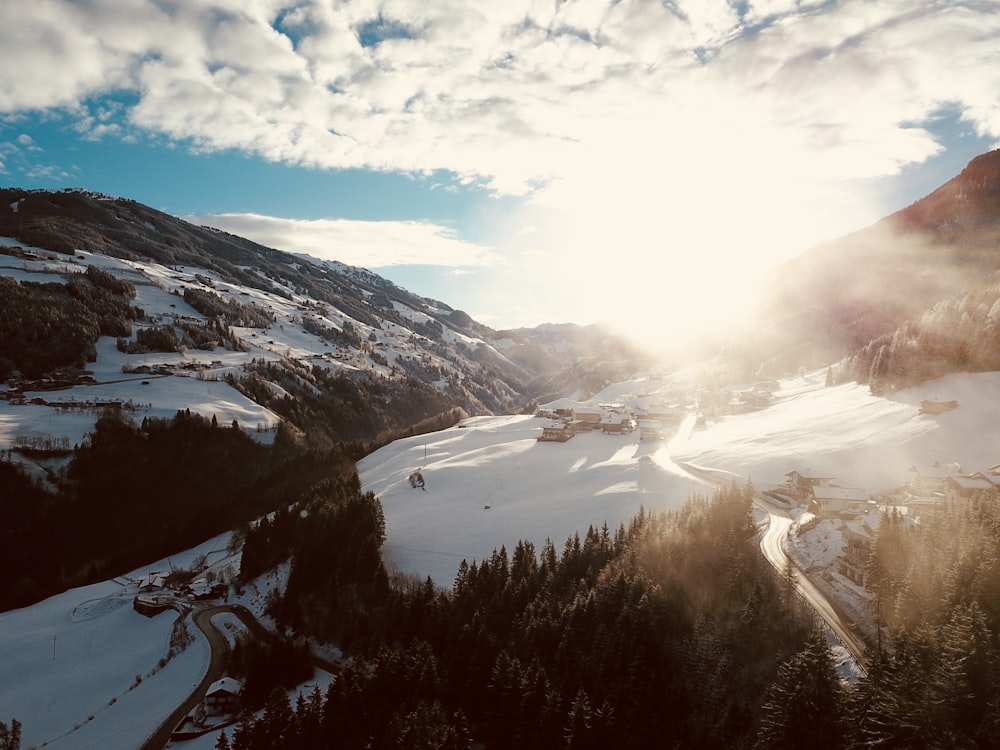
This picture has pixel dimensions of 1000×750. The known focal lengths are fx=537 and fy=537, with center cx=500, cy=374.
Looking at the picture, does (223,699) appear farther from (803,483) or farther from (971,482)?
(971,482)

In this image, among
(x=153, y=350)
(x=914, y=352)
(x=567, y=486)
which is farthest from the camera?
(x=153, y=350)

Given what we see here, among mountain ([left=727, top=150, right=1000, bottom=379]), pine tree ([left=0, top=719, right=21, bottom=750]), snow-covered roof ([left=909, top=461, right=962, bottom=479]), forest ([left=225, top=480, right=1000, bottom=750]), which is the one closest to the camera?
forest ([left=225, top=480, right=1000, bottom=750])

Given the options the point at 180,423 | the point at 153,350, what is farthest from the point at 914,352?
the point at 153,350

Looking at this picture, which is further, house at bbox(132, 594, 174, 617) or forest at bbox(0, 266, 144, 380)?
forest at bbox(0, 266, 144, 380)

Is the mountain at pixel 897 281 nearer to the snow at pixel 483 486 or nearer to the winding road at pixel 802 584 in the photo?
the snow at pixel 483 486

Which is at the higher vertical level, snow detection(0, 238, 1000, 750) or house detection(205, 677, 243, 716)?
snow detection(0, 238, 1000, 750)

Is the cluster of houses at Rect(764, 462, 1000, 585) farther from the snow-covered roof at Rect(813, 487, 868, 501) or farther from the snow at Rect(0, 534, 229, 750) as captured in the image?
the snow at Rect(0, 534, 229, 750)

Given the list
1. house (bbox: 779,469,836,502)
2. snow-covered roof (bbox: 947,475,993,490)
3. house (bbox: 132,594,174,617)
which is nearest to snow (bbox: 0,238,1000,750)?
house (bbox: 132,594,174,617)

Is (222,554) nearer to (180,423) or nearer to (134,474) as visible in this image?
(134,474)
